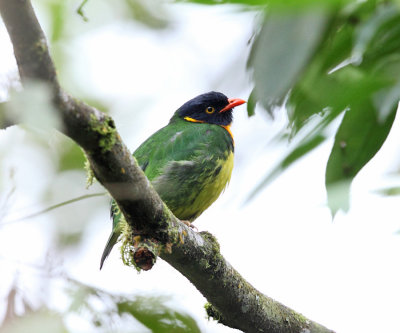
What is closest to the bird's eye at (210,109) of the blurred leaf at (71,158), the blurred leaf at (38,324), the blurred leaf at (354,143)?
the blurred leaf at (71,158)

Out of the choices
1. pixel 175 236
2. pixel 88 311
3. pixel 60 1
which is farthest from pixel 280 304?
pixel 60 1

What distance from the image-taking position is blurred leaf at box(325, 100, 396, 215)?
155 centimetres

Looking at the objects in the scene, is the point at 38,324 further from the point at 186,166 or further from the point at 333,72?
the point at 186,166

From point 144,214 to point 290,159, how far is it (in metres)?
1.12

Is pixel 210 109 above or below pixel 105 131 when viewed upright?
above

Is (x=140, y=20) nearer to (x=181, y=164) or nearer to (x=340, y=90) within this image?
(x=340, y=90)

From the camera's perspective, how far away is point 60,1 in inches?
56.7

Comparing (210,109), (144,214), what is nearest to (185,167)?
(210,109)

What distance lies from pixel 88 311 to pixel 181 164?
107 inches

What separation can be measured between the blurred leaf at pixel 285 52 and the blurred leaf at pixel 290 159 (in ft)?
0.75

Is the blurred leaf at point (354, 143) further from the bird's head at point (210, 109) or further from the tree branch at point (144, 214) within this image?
the bird's head at point (210, 109)

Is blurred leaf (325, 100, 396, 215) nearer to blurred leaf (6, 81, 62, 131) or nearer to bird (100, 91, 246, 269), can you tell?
blurred leaf (6, 81, 62, 131)

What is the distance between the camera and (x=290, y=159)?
1.34 m

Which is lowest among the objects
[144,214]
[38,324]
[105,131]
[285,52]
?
[38,324]
